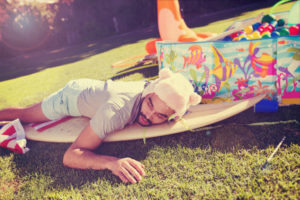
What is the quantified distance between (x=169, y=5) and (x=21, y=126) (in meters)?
4.55

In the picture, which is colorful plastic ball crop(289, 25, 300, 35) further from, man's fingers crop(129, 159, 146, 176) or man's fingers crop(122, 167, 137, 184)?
man's fingers crop(122, 167, 137, 184)

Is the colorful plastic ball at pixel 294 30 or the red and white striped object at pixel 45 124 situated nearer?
the red and white striped object at pixel 45 124

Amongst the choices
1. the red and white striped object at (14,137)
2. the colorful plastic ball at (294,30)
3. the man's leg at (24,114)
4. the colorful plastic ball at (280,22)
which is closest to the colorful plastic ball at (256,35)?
the colorful plastic ball at (294,30)

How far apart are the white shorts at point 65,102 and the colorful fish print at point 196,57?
1512 millimetres

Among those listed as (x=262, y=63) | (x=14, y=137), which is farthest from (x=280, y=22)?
(x=14, y=137)

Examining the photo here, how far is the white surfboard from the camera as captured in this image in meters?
2.37

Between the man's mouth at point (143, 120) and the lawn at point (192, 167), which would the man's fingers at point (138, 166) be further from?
the man's mouth at point (143, 120)

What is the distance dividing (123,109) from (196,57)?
140 cm

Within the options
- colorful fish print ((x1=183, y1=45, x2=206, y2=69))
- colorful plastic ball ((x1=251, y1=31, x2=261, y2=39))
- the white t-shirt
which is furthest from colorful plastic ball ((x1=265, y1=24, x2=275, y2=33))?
the white t-shirt

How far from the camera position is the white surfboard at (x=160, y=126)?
7.79ft

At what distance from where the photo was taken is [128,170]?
6.37ft

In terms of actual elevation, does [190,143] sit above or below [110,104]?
below

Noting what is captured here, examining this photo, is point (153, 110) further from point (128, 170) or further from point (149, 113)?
point (128, 170)

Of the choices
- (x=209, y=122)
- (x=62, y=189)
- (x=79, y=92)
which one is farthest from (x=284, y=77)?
(x=62, y=189)
